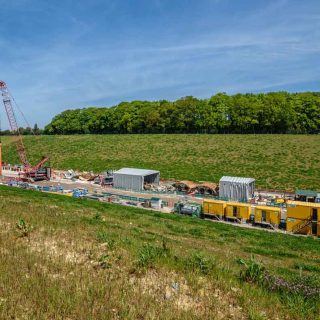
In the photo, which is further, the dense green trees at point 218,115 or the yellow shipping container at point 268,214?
the dense green trees at point 218,115

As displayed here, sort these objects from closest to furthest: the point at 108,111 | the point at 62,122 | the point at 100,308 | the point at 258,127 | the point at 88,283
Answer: the point at 100,308
the point at 88,283
the point at 258,127
the point at 108,111
the point at 62,122

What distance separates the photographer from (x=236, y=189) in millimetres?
42438

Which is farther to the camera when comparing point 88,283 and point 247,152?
Result: point 247,152

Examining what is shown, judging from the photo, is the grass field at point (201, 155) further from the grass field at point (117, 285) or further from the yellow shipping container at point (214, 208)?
the grass field at point (117, 285)

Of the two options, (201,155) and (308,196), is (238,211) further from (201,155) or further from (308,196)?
(201,155)

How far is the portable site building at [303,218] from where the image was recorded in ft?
91.1

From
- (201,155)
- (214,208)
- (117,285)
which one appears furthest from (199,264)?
(201,155)

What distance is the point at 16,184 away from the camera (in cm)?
5078

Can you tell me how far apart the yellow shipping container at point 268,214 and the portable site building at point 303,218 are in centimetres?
105

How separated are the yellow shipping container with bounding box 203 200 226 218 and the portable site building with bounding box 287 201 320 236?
6.13 metres

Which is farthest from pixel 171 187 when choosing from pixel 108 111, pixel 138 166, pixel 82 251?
pixel 108 111

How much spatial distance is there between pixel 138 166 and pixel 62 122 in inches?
3954

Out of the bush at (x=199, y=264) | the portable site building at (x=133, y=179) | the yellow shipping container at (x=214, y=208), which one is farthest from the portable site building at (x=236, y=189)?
the bush at (x=199, y=264)

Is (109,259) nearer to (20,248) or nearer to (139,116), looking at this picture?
(20,248)
